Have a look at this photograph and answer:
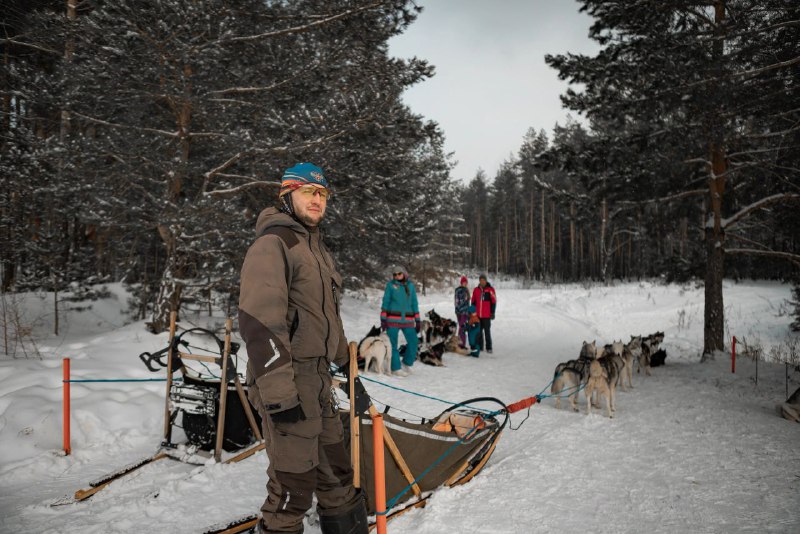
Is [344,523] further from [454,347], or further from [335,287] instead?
[454,347]

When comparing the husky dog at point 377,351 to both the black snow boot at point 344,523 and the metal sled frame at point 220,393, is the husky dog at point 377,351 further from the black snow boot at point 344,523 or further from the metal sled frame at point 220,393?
the black snow boot at point 344,523

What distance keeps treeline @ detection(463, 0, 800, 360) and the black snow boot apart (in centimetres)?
774

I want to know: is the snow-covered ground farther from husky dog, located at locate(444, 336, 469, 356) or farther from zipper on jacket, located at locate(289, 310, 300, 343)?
husky dog, located at locate(444, 336, 469, 356)

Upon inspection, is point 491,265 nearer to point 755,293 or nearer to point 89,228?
point 755,293

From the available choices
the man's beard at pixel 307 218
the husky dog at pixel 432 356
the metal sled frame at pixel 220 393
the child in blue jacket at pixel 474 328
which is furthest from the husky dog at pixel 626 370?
the man's beard at pixel 307 218

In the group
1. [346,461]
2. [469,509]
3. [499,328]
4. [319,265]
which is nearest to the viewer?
[319,265]

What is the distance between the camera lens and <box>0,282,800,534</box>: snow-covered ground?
10.0 feet

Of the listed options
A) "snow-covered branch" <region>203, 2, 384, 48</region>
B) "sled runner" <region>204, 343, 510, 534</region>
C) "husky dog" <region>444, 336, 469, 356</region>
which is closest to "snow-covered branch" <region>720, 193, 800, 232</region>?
"husky dog" <region>444, 336, 469, 356</region>

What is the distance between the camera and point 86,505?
3314 mm

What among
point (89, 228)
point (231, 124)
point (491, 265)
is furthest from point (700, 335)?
point (491, 265)

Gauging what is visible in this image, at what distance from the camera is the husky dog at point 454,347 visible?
1076 centimetres

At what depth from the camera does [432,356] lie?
9516mm

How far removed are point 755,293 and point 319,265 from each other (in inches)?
954

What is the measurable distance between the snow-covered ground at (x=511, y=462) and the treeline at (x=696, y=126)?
3496 millimetres
